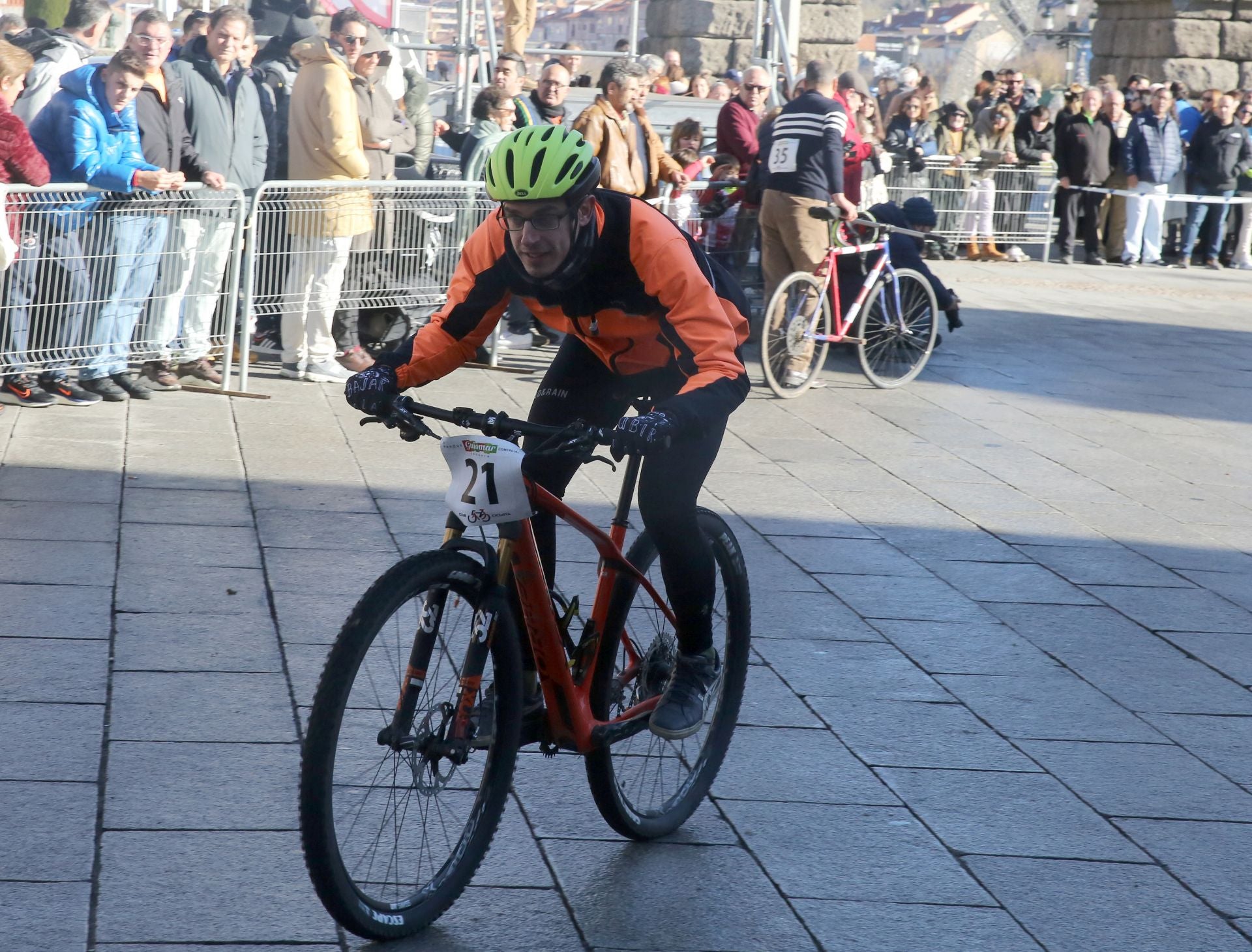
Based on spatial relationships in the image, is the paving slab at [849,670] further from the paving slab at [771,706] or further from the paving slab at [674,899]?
the paving slab at [674,899]

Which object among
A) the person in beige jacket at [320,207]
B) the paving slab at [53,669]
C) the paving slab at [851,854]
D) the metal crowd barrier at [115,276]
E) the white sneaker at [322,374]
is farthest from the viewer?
the white sneaker at [322,374]

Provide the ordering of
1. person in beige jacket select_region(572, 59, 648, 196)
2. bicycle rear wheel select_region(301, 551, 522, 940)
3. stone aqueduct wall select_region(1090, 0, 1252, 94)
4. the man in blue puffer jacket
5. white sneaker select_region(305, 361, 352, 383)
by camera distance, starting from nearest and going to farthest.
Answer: bicycle rear wheel select_region(301, 551, 522, 940)
the man in blue puffer jacket
white sneaker select_region(305, 361, 352, 383)
person in beige jacket select_region(572, 59, 648, 196)
stone aqueduct wall select_region(1090, 0, 1252, 94)

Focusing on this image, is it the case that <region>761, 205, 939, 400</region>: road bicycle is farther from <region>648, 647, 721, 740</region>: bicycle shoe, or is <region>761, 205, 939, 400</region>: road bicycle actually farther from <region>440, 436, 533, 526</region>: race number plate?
<region>440, 436, 533, 526</region>: race number plate

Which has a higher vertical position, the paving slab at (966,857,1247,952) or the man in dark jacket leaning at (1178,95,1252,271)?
the man in dark jacket leaning at (1178,95,1252,271)

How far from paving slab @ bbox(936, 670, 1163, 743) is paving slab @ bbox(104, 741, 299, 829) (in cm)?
209

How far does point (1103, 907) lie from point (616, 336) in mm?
1720

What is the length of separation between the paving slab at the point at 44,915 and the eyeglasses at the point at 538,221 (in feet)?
5.47

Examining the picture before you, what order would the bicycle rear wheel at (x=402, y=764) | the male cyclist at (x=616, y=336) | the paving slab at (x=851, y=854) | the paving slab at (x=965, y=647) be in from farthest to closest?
the paving slab at (x=965, y=647), the paving slab at (x=851, y=854), the male cyclist at (x=616, y=336), the bicycle rear wheel at (x=402, y=764)

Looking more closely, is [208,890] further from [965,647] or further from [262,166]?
[262,166]

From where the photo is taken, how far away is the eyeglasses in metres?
3.40

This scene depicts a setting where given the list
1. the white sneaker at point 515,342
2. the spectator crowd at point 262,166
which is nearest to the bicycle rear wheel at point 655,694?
the spectator crowd at point 262,166

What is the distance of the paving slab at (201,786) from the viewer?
371 cm

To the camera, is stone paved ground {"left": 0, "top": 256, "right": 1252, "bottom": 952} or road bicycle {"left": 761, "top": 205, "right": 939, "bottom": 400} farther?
road bicycle {"left": 761, "top": 205, "right": 939, "bottom": 400}

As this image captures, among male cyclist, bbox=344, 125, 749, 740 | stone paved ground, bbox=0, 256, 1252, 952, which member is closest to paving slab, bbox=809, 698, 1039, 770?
stone paved ground, bbox=0, 256, 1252, 952
